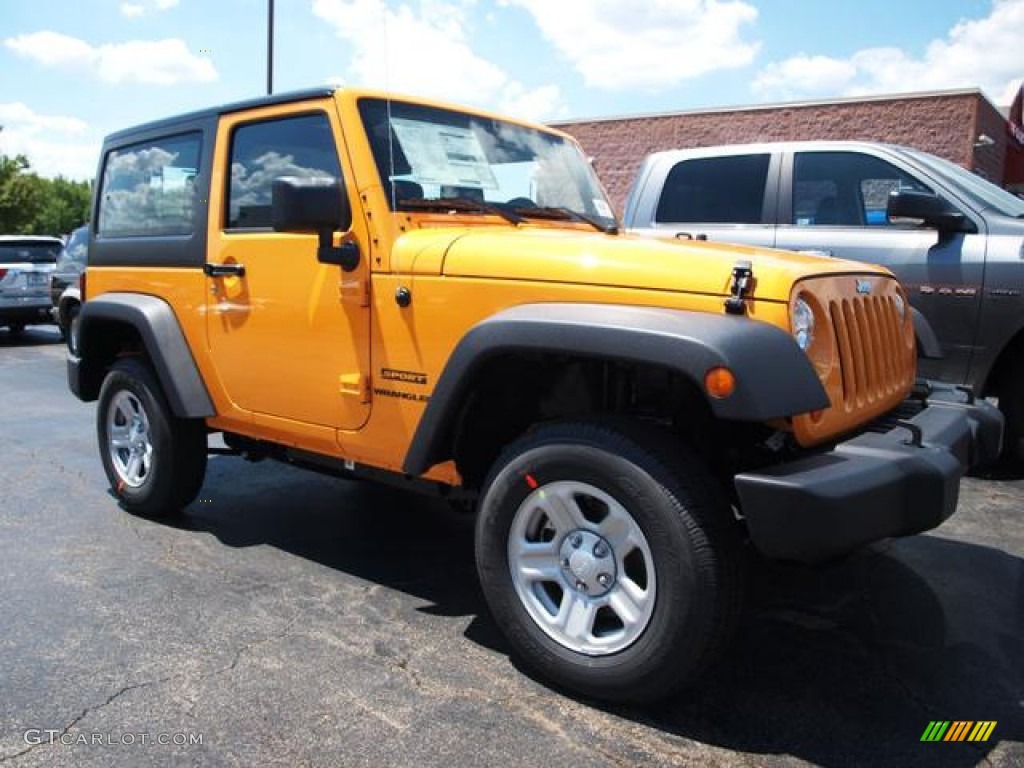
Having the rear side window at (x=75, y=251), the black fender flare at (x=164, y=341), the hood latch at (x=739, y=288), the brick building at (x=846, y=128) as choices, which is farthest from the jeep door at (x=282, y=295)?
the brick building at (x=846, y=128)

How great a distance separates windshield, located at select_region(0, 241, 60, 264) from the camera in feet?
45.7

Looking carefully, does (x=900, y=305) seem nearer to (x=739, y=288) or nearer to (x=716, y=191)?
(x=739, y=288)

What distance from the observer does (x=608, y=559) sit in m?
2.73

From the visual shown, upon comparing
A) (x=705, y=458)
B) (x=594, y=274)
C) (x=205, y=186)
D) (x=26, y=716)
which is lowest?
(x=26, y=716)

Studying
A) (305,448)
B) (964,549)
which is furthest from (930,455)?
(305,448)

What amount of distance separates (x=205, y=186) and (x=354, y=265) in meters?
1.23

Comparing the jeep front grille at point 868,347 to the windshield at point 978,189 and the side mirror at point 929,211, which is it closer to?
the side mirror at point 929,211

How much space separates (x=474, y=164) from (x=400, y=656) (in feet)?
6.53

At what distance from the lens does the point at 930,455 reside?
2.59m

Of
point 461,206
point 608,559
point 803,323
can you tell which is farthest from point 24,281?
point 803,323

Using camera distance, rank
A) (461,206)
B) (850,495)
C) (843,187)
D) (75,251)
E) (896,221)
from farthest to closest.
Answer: (75,251), (843,187), (896,221), (461,206), (850,495)

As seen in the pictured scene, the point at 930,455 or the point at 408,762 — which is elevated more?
the point at 930,455

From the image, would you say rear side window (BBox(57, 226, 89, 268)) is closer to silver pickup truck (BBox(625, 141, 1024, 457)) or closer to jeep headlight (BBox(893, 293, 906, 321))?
silver pickup truck (BBox(625, 141, 1024, 457))

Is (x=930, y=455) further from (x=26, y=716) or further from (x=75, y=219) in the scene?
(x=75, y=219)
